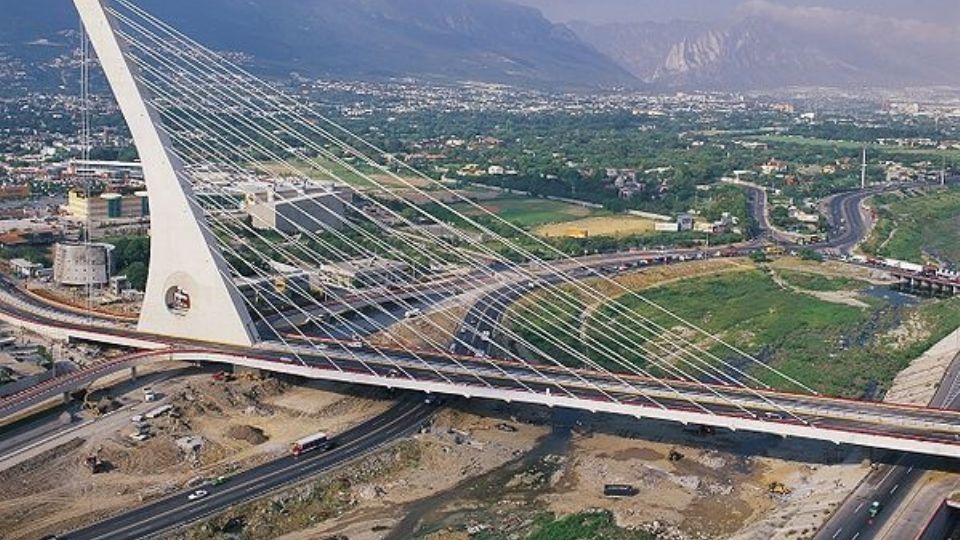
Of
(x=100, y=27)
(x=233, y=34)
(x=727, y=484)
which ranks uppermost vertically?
(x=233, y=34)

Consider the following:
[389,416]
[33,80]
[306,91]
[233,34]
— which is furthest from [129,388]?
[233,34]

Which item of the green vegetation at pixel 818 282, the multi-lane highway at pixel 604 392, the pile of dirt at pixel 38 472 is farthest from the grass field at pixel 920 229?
the pile of dirt at pixel 38 472

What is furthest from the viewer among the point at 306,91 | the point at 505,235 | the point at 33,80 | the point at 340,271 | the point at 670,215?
the point at 306,91

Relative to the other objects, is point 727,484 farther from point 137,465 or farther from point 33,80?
point 33,80

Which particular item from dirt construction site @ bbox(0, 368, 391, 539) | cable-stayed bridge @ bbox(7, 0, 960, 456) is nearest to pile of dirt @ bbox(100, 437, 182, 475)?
dirt construction site @ bbox(0, 368, 391, 539)

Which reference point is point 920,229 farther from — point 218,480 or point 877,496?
point 218,480

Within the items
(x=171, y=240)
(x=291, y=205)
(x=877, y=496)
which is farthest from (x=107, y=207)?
(x=877, y=496)
